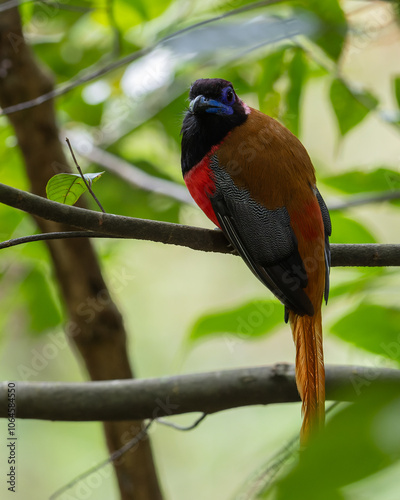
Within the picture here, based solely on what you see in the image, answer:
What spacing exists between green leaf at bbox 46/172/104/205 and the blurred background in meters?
0.46

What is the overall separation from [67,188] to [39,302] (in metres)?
1.11

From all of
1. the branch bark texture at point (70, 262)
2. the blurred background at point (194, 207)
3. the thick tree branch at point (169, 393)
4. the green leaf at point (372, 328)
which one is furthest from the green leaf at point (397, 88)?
the branch bark texture at point (70, 262)

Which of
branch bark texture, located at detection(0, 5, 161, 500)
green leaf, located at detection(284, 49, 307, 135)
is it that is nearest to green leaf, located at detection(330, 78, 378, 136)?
green leaf, located at detection(284, 49, 307, 135)

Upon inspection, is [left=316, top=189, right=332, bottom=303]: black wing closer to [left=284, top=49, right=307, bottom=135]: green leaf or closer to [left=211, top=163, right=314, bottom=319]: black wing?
[left=211, top=163, right=314, bottom=319]: black wing

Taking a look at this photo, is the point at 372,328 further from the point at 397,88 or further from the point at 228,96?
the point at 228,96

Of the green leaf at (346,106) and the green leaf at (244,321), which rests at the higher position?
the green leaf at (346,106)

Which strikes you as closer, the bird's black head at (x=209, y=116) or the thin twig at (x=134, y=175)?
the bird's black head at (x=209, y=116)

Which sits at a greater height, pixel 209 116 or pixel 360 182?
pixel 209 116

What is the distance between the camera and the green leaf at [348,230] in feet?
5.49

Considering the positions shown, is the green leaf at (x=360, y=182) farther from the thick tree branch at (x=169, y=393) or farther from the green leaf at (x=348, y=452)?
the green leaf at (x=348, y=452)

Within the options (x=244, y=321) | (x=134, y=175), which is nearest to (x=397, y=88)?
(x=244, y=321)

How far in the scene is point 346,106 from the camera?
1.82m

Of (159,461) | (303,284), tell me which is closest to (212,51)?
(303,284)

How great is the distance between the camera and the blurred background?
1522mm
